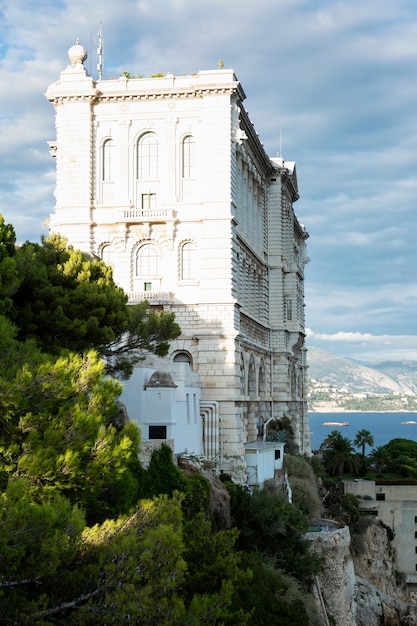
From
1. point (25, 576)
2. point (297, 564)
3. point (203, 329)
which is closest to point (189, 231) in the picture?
point (203, 329)

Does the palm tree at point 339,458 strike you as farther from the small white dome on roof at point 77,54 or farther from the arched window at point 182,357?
the small white dome on roof at point 77,54

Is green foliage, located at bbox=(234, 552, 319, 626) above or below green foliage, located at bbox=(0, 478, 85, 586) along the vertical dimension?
below

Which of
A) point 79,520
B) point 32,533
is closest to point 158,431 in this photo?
point 79,520

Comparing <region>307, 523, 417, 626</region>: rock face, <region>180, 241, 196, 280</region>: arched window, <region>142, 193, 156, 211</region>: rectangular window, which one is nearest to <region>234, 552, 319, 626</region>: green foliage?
<region>307, 523, 417, 626</region>: rock face

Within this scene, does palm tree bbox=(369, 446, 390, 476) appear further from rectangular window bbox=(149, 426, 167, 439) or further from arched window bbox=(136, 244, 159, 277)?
rectangular window bbox=(149, 426, 167, 439)

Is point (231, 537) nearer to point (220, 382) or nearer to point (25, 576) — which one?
point (25, 576)

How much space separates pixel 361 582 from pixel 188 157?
27.5m

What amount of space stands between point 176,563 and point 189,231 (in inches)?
1136

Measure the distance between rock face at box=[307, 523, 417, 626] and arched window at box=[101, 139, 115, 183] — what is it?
21.8 metres

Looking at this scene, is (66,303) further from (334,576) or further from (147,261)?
(334,576)

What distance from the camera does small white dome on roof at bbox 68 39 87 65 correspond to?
4759 cm

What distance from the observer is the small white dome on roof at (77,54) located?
156 ft

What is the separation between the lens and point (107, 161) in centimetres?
4772

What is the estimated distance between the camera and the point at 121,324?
101 feet
